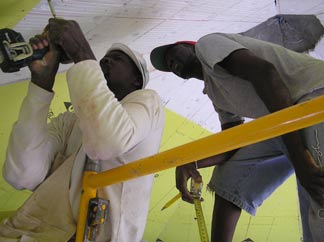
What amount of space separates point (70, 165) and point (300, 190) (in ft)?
2.42

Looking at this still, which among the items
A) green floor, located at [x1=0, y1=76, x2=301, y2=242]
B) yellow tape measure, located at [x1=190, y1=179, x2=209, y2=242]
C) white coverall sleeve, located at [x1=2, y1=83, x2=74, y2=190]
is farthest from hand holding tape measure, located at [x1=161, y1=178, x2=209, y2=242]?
white coverall sleeve, located at [x1=2, y1=83, x2=74, y2=190]

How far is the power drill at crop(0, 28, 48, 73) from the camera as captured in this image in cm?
108

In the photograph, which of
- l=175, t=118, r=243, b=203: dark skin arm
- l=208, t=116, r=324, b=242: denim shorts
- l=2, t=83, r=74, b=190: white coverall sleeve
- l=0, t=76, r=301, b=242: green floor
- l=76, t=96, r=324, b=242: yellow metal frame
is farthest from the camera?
l=0, t=76, r=301, b=242: green floor

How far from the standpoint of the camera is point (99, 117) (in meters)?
1.02

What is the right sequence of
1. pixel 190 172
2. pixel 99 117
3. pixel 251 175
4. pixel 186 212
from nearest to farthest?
pixel 99 117 → pixel 251 175 → pixel 190 172 → pixel 186 212

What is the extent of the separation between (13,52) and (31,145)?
0.88 ft

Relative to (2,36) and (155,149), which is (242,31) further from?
(2,36)

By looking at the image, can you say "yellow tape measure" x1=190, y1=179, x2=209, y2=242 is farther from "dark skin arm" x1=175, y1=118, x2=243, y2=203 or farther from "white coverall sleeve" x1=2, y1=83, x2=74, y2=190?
"white coverall sleeve" x1=2, y1=83, x2=74, y2=190

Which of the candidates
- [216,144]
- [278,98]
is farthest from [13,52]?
[278,98]

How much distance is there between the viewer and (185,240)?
205 cm

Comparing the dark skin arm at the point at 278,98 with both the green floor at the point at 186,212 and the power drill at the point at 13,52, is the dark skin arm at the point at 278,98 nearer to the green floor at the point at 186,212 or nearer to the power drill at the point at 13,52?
the power drill at the point at 13,52

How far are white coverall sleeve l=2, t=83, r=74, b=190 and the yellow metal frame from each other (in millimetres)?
182

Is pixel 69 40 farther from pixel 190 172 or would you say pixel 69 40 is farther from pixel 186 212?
pixel 186 212

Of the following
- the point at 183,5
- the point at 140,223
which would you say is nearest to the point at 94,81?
the point at 140,223
